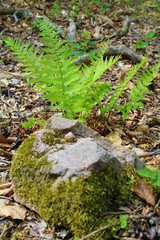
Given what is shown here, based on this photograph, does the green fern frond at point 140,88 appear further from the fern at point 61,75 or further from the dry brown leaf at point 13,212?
the dry brown leaf at point 13,212

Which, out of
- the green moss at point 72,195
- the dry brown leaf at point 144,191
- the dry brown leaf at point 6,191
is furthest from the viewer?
the dry brown leaf at point 6,191

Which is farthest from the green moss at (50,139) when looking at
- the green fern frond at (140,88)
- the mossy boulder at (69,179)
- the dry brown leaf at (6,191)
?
the green fern frond at (140,88)

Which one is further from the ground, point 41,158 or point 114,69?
point 41,158

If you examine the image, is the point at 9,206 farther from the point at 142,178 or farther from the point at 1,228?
the point at 142,178

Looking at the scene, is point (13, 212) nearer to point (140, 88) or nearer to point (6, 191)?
point (6, 191)

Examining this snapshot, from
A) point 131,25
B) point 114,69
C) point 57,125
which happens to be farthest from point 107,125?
point 131,25

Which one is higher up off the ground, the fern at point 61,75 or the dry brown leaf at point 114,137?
the fern at point 61,75

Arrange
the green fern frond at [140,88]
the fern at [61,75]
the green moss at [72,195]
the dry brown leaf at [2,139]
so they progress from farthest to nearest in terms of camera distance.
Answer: the green fern frond at [140,88] → the dry brown leaf at [2,139] → the fern at [61,75] → the green moss at [72,195]

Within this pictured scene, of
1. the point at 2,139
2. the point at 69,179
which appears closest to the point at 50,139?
the point at 69,179
